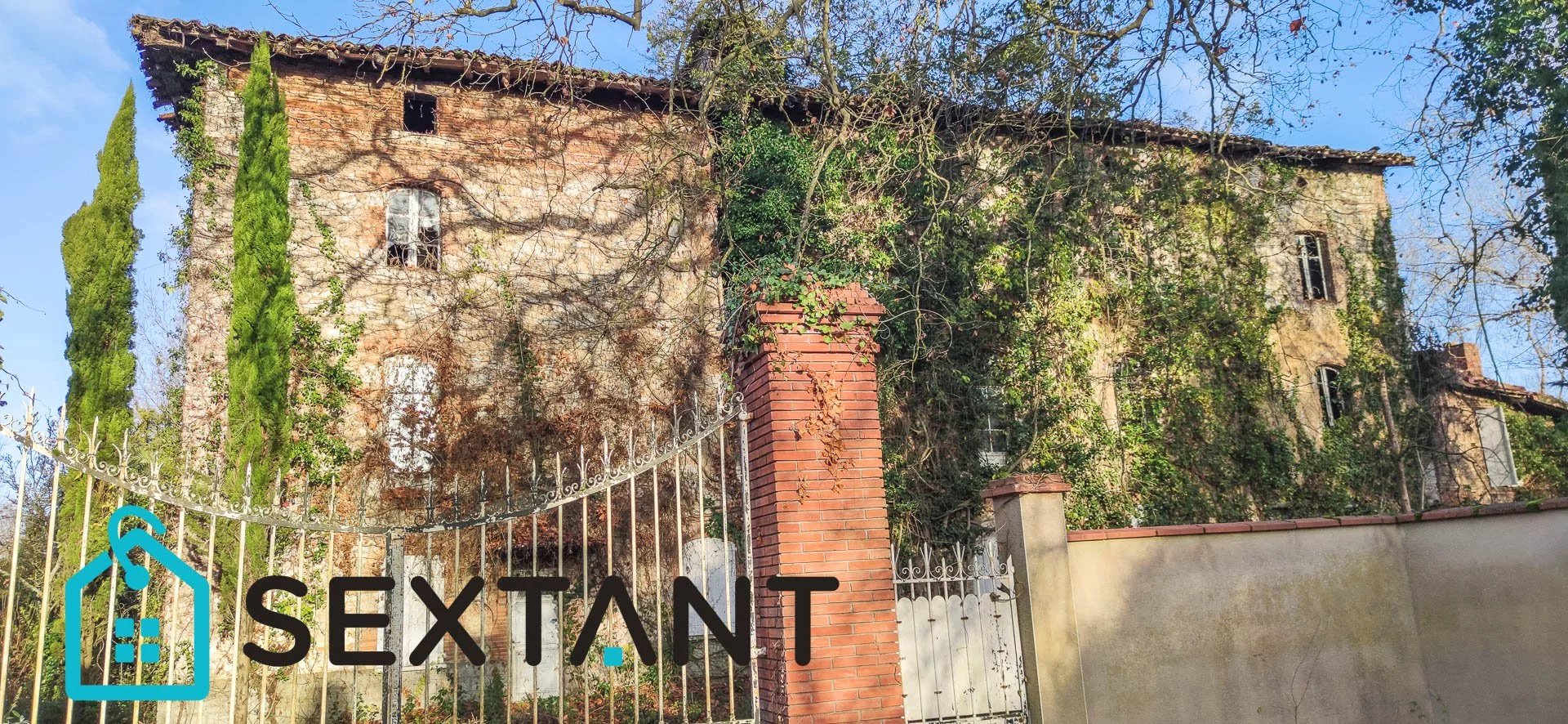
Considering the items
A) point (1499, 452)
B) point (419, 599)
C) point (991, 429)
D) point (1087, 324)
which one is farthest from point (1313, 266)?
point (419, 599)

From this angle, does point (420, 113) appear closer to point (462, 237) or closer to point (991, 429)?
point (462, 237)

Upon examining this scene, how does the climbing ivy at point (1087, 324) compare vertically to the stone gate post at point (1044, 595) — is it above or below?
above

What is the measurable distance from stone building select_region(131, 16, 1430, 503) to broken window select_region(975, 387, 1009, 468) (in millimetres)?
3832

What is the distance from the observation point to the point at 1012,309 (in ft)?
48.4

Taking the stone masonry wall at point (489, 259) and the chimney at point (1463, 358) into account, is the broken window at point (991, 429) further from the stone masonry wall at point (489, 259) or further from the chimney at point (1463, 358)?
the chimney at point (1463, 358)

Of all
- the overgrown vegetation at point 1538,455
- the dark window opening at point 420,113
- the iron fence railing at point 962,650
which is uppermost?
the dark window opening at point 420,113

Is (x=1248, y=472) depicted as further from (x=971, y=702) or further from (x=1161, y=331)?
(x=971, y=702)

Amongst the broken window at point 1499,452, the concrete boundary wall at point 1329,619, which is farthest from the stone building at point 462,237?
the broken window at point 1499,452

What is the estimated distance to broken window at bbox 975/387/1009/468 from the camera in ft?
47.0

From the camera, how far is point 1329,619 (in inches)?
288

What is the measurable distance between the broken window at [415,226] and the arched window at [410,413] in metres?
1.46

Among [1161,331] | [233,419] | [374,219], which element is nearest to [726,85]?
[374,219]

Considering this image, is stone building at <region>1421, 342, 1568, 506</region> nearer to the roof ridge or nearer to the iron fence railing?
the roof ridge

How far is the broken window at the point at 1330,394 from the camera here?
1702 centimetres
